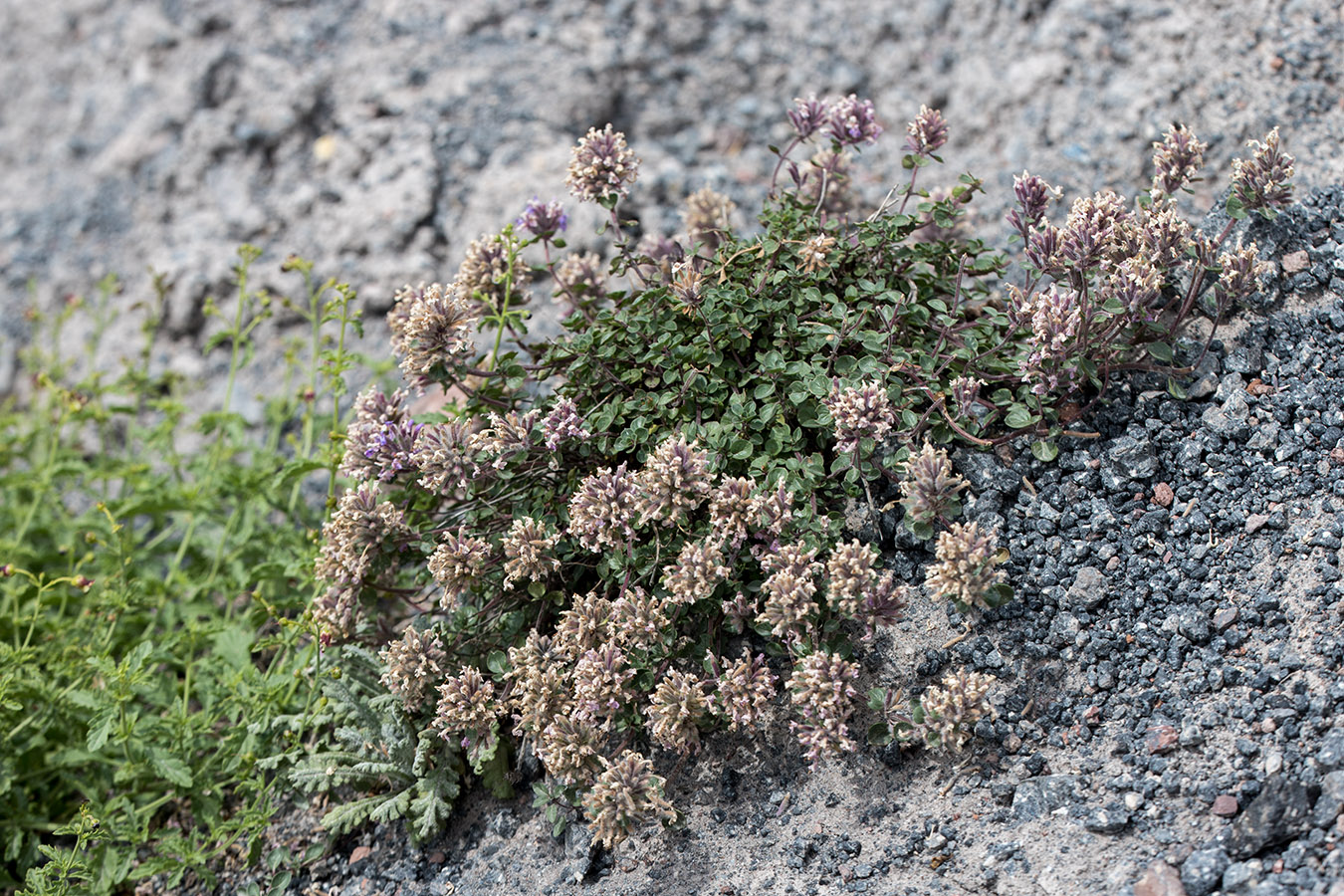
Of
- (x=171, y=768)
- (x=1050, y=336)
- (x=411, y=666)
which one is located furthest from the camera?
(x=171, y=768)

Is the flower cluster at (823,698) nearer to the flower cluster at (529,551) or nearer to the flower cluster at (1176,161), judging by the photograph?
the flower cluster at (529,551)

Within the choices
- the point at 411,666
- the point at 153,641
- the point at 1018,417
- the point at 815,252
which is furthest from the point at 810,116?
Result: the point at 153,641

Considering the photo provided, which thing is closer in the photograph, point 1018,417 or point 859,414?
point 859,414

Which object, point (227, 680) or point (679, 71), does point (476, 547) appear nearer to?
point (227, 680)

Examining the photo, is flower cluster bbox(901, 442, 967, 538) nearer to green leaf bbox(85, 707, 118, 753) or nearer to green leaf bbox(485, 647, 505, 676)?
green leaf bbox(485, 647, 505, 676)

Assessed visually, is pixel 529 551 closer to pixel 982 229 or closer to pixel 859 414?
pixel 859 414

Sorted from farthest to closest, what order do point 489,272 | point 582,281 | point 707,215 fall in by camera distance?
point 707,215 < point 582,281 < point 489,272
